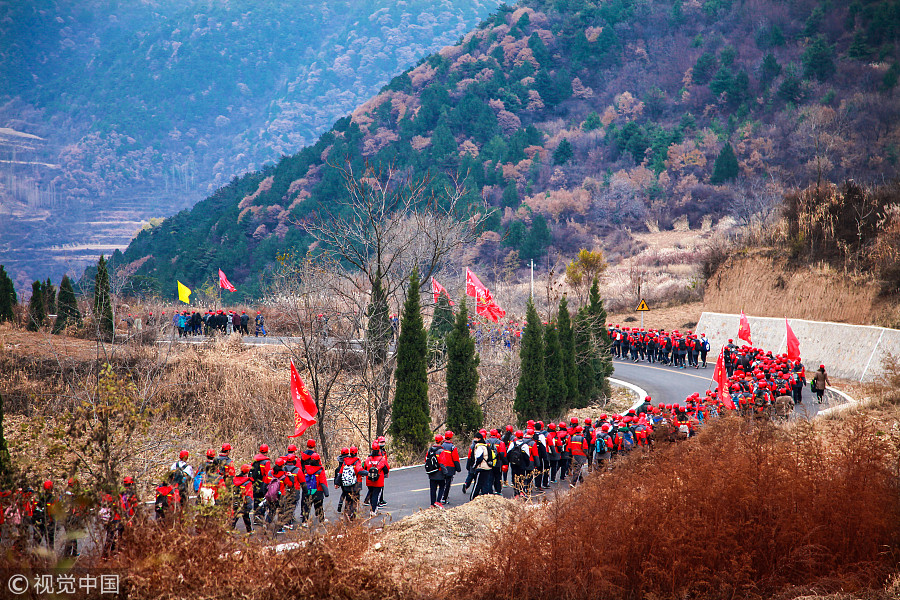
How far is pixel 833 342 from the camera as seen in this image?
2806 cm

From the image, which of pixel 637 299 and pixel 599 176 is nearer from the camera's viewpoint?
pixel 637 299

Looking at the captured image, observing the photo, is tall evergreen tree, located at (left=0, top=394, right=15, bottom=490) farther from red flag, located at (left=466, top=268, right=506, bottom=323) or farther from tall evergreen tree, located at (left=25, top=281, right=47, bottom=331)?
tall evergreen tree, located at (left=25, top=281, right=47, bottom=331)

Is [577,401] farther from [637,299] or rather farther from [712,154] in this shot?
[712,154]

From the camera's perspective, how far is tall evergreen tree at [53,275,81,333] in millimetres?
A: 31562

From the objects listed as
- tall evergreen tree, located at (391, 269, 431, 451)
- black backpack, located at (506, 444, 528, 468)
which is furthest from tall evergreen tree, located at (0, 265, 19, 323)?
black backpack, located at (506, 444, 528, 468)

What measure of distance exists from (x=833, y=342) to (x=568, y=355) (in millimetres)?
11737

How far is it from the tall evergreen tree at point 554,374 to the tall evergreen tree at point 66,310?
21303 millimetres

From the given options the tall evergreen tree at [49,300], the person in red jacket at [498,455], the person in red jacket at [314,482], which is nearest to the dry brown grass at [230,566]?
the person in red jacket at [314,482]

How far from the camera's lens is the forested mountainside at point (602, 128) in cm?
7825

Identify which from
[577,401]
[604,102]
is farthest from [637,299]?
[604,102]

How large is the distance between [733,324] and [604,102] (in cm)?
7661

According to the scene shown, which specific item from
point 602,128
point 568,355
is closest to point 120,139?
point 602,128

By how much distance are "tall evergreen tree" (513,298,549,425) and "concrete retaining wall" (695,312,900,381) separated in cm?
1144

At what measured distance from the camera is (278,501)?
38.7ft
